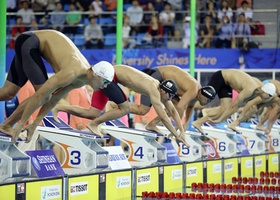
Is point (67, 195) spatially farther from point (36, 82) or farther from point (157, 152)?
point (157, 152)

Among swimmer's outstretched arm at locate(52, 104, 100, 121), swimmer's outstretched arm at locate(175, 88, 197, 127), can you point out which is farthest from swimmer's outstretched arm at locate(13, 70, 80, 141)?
swimmer's outstretched arm at locate(175, 88, 197, 127)

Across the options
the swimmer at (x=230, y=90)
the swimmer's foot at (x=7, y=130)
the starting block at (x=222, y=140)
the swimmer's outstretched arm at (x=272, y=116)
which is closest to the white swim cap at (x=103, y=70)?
the swimmer's foot at (x=7, y=130)

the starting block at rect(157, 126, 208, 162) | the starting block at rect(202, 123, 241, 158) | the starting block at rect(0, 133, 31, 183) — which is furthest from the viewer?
the starting block at rect(202, 123, 241, 158)

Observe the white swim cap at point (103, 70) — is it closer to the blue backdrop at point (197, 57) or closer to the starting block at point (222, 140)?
the starting block at point (222, 140)

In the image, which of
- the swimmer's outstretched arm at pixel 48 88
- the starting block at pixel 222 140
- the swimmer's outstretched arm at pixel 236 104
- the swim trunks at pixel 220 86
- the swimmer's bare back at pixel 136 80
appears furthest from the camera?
the starting block at pixel 222 140

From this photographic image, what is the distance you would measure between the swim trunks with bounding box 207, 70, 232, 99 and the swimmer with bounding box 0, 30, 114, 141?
5182 mm

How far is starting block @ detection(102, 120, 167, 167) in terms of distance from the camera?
941cm

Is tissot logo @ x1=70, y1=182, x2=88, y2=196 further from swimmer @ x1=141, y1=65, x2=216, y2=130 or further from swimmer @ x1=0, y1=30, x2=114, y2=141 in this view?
swimmer @ x1=141, y1=65, x2=216, y2=130

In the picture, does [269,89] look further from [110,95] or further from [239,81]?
[110,95]

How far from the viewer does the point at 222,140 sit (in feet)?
40.5

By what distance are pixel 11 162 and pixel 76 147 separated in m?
1.60

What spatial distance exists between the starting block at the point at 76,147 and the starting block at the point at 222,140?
4.37m

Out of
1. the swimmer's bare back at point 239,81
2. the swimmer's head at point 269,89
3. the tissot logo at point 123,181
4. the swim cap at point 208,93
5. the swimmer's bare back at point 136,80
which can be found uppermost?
the swimmer's bare back at point 136,80

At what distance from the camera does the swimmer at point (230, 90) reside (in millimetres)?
11625
